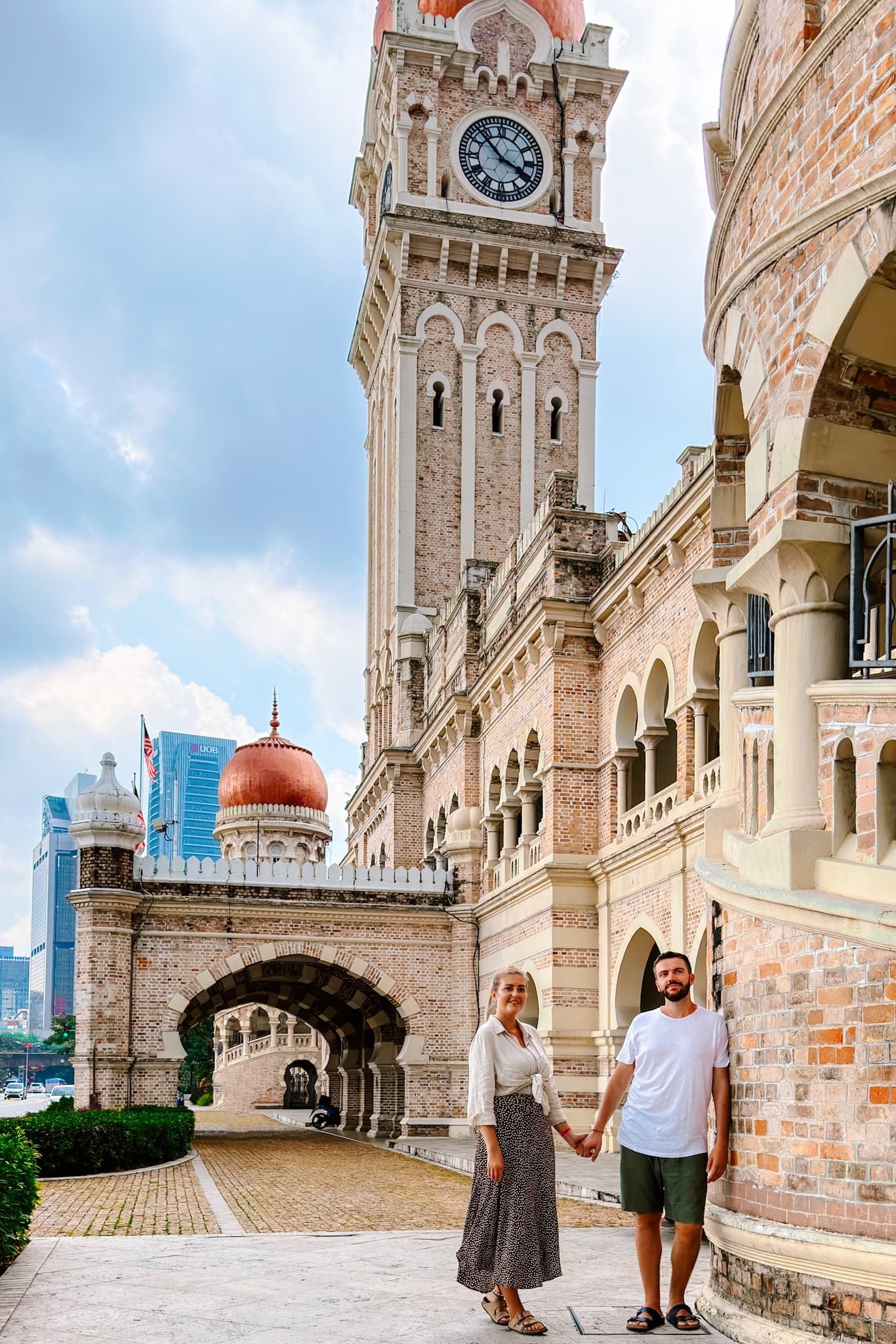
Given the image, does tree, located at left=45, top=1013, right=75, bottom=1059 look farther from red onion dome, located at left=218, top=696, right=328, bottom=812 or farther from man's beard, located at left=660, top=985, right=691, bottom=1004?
man's beard, located at left=660, top=985, right=691, bottom=1004

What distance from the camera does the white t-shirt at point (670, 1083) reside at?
664 centimetres

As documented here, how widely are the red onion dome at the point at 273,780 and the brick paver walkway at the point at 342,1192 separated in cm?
2210

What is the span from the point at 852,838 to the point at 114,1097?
21.0m

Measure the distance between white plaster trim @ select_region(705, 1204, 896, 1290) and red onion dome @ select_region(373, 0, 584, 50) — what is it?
121 feet

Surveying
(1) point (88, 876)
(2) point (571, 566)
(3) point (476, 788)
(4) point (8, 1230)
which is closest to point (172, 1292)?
(4) point (8, 1230)

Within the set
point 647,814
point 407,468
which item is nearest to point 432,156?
point 407,468

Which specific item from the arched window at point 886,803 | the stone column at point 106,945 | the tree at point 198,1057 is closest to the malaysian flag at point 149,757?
the stone column at point 106,945

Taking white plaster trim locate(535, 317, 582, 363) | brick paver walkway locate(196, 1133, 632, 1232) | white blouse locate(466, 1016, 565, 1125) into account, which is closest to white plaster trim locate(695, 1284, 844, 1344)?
white blouse locate(466, 1016, 565, 1125)

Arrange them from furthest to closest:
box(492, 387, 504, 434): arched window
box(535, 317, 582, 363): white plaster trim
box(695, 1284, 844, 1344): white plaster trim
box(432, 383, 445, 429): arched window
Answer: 1. box(535, 317, 582, 363): white plaster trim
2. box(492, 387, 504, 434): arched window
3. box(432, 383, 445, 429): arched window
4. box(695, 1284, 844, 1344): white plaster trim

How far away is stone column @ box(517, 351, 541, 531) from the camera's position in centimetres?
3725

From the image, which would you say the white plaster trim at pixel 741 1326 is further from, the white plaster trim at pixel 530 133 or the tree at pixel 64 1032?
the tree at pixel 64 1032

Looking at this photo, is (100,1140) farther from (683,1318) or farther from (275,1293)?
(683,1318)

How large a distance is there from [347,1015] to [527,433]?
14.9 m

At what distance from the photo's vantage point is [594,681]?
21.9 m
